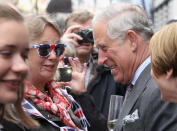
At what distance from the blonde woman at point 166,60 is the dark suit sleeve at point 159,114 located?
0.52ft

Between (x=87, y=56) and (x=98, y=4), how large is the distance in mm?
54615

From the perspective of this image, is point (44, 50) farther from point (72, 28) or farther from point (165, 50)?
point (72, 28)

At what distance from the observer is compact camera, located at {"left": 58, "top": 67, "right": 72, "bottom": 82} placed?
344 centimetres

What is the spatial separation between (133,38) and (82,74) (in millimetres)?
618

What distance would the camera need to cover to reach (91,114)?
3277 millimetres

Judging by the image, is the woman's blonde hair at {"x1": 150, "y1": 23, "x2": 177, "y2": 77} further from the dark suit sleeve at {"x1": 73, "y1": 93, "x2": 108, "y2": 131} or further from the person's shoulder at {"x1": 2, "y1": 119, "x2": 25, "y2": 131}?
the dark suit sleeve at {"x1": 73, "y1": 93, "x2": 108, "y2": 131}

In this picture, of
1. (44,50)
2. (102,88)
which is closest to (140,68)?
(44,50)

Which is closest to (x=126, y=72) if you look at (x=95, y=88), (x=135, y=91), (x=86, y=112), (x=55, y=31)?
(x=135, y=91)

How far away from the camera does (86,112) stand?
129 inches

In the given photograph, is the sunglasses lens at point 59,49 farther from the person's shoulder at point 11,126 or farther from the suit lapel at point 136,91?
the person's shoulder at point 11,126

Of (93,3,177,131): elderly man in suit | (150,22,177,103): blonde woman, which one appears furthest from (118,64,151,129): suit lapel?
(150,22,177,103): blonde woman

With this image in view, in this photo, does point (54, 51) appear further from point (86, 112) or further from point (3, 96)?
point (3, 96)

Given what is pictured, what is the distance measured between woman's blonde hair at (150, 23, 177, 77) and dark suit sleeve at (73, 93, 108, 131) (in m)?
1.15

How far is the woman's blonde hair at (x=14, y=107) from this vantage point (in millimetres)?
1647
